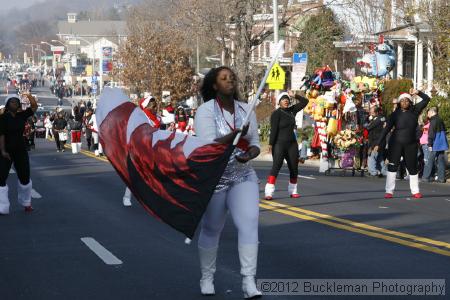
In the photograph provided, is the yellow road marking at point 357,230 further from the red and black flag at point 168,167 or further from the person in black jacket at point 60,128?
the person in black jacket at point 60,128

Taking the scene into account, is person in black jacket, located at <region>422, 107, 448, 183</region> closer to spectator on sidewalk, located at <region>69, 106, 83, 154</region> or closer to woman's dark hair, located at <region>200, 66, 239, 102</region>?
woman's dark hair, located at <region>200, 66, 239, 102</region>

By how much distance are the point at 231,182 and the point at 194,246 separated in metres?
3.52

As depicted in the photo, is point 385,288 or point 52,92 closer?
point 385,288

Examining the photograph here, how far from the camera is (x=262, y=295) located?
882cm

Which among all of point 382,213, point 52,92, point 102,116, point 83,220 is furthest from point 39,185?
point 52,92

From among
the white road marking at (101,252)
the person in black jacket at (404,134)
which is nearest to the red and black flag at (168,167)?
the white road marking at (101,252)

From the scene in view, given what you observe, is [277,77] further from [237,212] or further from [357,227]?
[237,212]

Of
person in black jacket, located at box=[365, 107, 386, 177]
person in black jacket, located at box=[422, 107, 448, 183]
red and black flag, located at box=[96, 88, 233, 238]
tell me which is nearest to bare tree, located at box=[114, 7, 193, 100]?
person in black jacket, located at box=[365, 107, 386, 177]

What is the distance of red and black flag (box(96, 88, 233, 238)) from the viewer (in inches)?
332

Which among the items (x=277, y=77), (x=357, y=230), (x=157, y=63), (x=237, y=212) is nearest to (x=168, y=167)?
(x=237, y=212)

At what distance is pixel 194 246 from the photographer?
39.2ft

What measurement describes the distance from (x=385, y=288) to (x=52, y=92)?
143 meters

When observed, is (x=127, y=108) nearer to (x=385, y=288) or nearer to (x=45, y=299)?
(x=45, y=299)

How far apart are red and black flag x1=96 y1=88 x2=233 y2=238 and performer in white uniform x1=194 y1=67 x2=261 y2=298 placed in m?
0.15
